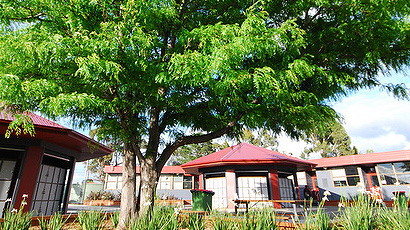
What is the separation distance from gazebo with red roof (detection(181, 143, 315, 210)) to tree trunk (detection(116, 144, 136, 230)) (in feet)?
27.4

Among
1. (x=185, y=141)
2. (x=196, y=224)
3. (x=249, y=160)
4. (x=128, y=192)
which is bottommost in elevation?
(x=196, y=224)

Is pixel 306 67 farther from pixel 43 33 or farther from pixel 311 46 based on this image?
pixel 43 33

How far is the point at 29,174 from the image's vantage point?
817 cm

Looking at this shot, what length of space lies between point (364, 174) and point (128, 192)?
1865 cm

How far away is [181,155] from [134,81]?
3618cm

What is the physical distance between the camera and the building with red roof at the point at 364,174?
16.4m

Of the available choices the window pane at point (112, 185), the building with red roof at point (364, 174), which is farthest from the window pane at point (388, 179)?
the window pane at point (112, 185)

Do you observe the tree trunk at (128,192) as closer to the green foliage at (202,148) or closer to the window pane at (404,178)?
the window pane at (404,178)

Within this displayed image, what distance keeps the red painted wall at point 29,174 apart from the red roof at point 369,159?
63.0 feet

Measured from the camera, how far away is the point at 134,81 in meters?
4.71

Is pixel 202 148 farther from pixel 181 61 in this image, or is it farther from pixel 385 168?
pixel 181 61

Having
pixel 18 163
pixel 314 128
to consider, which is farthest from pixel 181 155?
pixel 314 128

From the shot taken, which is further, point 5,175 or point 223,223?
point 5,175

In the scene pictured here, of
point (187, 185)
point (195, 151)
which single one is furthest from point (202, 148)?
point (187, 185)
